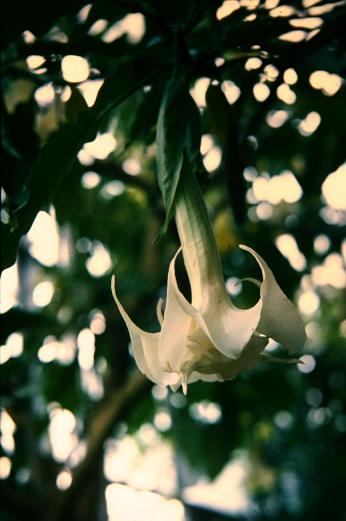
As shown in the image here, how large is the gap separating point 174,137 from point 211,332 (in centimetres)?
17

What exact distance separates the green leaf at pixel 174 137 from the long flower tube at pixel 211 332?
0.24 feet

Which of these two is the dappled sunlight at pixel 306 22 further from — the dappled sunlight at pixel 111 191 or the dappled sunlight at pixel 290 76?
the dappled sunlight at pixel 111 191

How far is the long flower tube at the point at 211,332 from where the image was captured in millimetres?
429

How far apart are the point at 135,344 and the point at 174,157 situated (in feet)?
0.49

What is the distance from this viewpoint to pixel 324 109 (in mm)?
923

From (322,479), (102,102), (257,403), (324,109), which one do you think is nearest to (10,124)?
(102,102)

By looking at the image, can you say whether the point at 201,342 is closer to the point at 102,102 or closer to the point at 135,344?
the point at 135,344

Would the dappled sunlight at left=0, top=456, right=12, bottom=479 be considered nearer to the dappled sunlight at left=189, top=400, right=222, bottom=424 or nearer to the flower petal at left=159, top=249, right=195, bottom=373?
the dappled sunlight at left=189, top=400, right=222, bottom=424

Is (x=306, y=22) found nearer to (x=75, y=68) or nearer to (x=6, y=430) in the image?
(x=75, y=68)

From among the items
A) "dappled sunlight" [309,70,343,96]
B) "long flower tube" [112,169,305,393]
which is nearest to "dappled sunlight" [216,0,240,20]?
"dappled sunlight" [309,70,343,96]

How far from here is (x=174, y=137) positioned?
0.54 m

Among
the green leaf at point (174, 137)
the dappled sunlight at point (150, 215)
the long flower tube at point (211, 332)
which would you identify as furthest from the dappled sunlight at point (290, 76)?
the long flower tube at point (211, 332)

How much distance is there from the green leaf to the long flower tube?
0.07 meters

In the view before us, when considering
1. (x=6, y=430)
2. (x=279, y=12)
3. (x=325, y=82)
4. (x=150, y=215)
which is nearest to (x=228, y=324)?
(x=279, y=12)
